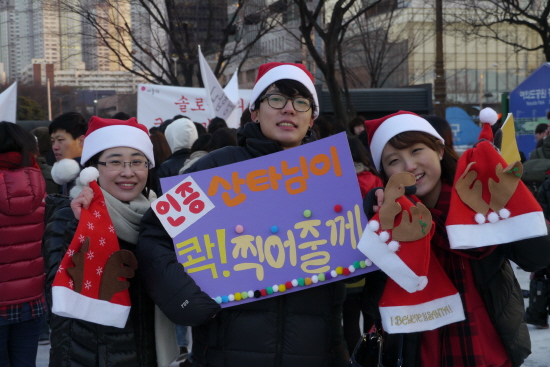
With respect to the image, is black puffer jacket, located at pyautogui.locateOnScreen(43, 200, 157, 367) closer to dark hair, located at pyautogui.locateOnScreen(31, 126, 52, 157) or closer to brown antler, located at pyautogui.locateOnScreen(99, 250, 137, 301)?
brown antler, located at pyautogui.locateOnScreen(99, 250, 137, 301)

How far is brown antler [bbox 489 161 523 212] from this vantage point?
83.5 inches

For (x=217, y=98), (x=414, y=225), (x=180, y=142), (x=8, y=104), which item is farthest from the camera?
(x=217, y=98)

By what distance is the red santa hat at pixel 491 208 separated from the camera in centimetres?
211

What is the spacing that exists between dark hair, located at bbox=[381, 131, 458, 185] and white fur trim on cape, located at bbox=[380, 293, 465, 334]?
1.60ft

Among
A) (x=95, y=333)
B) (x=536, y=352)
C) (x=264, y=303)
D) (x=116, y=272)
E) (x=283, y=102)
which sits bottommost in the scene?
(x=536, y=352)

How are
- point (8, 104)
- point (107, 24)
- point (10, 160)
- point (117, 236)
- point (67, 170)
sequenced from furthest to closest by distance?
point (107, 24) → point (8, 104) → point (10, 160) → point (67, 170) → point (117, 236)

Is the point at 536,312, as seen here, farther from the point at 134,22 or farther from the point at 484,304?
the point at 134,22

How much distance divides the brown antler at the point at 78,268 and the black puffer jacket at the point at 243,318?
19cm

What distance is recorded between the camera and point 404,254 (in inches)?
80.6

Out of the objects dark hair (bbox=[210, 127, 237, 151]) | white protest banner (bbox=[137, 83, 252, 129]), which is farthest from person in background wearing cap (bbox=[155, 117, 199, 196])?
white protest banner (bbox=[137, 83, 252, 129])

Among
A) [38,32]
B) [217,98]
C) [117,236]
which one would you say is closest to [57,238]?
[117,236]

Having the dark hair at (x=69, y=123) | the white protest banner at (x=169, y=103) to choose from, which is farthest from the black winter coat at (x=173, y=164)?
the white protest banner at (x=169, y=103)

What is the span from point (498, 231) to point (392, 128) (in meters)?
0.58

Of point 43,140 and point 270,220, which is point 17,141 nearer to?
point 270,220
